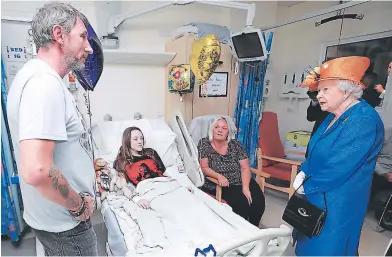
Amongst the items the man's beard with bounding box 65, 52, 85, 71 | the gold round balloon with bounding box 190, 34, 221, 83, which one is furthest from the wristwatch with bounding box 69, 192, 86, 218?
the gold round balloon with bounding box 190, 34, 221, 83

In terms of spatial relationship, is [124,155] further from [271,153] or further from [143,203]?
[271,153]

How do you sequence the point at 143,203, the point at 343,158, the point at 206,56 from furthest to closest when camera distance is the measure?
the point at 206,56
the point at 143,203
the point at 343,158

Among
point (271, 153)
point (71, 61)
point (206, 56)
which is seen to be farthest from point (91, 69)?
point (271, 153)

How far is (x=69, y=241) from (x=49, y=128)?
1.60 ft

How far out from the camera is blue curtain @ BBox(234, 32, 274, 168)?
3.00 m

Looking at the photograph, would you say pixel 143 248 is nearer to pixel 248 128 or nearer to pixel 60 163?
pixel 60 163

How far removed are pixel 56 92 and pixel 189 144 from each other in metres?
1.79

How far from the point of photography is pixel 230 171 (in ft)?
8.02

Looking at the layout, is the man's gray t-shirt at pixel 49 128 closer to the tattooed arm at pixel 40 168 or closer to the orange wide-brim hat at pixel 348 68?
the tattooed arm at pixel 40 168

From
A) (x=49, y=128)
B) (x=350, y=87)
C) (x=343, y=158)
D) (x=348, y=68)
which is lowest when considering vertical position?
(x=343, y=158)

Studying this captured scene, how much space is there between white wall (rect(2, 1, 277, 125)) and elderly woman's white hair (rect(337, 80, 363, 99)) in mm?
2028

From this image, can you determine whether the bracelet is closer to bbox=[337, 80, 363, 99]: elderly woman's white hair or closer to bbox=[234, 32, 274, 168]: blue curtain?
bbox=[337, 80, 363, 99]: elderly woman's white hair

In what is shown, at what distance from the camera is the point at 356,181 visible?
1452mm

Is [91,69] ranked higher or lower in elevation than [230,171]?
higher
